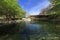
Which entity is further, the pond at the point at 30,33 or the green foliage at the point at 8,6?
the green foliage at the point at 8,6

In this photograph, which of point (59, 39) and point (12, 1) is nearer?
point (59, 39)

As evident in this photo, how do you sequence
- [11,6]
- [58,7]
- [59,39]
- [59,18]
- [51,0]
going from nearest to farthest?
[59,39], [58,7], [51,0], [11,6], [59,18]

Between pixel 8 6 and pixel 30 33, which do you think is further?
pixel 8 6

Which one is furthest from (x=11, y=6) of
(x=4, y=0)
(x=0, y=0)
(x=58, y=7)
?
(x=58, y=7)

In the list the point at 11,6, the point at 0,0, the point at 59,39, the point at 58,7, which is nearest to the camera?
the point at 59,39

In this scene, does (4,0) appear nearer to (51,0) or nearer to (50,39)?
(51,0)

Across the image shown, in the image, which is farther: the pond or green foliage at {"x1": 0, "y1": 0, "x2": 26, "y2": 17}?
green foliage at {"x1": 0, "y1": 0, "x2": 26, "y2": 17}

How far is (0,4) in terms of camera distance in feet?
189

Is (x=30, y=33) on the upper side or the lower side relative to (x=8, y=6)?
lower

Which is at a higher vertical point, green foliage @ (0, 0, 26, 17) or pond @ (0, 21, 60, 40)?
green foliage @ (0, 0, 26, 17)

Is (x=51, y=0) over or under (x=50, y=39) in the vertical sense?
over

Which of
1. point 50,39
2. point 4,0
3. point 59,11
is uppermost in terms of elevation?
point 4,0

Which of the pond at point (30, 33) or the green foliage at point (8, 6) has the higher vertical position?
the green foliage at point (8, 6)

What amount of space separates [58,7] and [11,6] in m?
21.7
